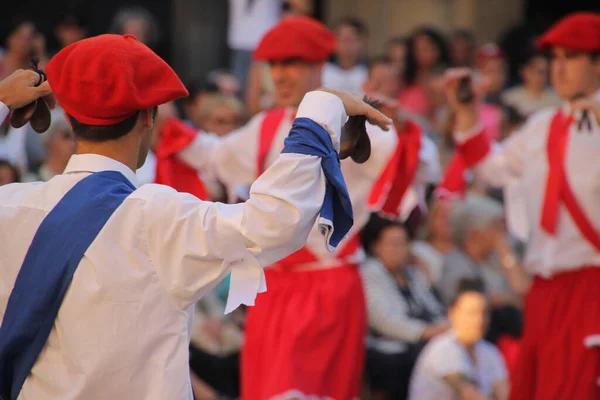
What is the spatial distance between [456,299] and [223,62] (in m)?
3.38

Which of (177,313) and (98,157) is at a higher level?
(98,157)

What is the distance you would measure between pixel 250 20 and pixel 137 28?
1.00 metres

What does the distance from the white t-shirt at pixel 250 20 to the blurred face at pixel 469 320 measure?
233cm

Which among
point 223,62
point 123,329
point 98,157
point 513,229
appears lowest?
point 223,62

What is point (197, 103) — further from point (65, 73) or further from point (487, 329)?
point (65, 73)

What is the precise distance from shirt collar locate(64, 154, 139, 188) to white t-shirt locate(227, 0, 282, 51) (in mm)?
4672

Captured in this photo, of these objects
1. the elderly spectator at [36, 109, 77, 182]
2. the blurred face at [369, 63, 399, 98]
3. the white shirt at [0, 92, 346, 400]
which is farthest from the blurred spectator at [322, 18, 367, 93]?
the white shirt at [0, 92, 346, 400]

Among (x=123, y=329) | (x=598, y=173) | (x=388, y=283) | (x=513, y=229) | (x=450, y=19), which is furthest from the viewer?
(x=450, y=19)

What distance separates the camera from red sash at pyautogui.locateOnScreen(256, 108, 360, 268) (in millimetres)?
4934

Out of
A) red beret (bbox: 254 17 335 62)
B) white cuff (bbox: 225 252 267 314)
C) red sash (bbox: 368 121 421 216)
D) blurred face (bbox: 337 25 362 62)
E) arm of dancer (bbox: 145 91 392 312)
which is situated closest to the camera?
arm of dancer (bbox: 145 91 392 312)

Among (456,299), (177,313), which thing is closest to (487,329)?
(456,299)

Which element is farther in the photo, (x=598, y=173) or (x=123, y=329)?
(x=598, y=173)

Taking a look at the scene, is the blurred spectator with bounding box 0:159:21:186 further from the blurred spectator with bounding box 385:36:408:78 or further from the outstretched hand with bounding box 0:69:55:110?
the blurred spectator with bounding box 385:36:408:78

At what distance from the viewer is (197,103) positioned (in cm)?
739
